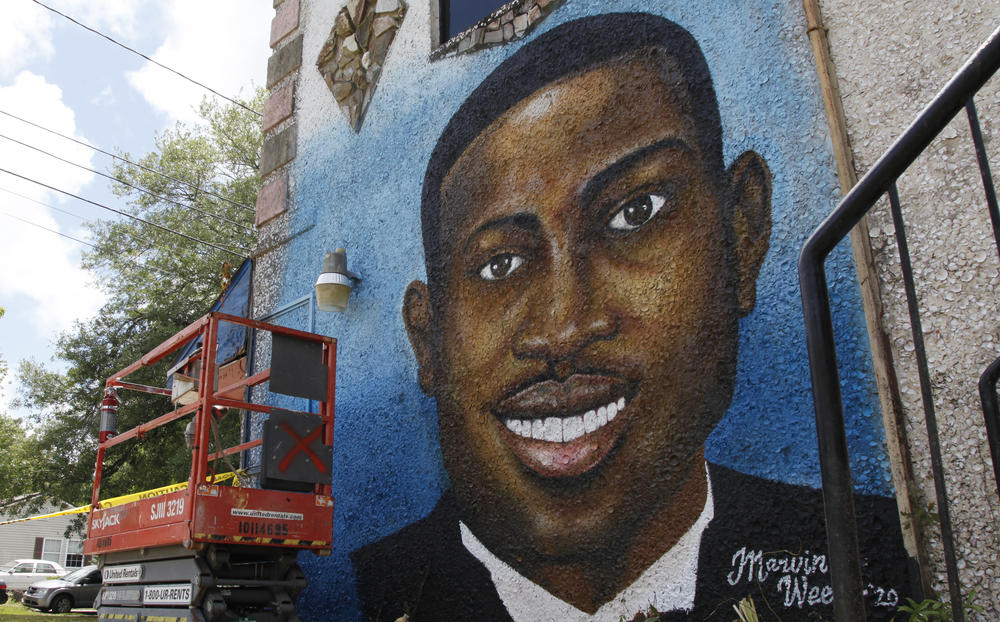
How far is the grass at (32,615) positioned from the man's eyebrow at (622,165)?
10748 millimetres

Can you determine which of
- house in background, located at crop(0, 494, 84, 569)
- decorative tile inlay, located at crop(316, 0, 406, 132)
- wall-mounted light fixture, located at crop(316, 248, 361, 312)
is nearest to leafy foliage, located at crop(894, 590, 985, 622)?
wall-mounted light fixture, located at crop(316, 248, 361, 312)

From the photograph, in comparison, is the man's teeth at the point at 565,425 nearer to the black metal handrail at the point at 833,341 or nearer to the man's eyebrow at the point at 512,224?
the man's eyebrow at the point at 512,224

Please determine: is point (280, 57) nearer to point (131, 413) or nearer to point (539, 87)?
point (539, 87)

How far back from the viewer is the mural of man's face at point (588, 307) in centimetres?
441

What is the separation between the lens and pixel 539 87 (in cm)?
556

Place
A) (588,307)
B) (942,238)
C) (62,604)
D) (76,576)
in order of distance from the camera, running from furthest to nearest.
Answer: (76,576) < (62,604) < (588,307) < (942,238)

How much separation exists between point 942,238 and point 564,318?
7.13 feet

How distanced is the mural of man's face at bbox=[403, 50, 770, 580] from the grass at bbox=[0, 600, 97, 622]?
31.0 ft

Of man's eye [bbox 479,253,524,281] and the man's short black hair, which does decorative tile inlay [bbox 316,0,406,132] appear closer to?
the man's short black hair

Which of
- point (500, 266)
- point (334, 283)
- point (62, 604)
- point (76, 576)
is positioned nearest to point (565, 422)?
point (500, 266)

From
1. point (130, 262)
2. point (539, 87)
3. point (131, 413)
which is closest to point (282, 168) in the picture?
point (539, 87)

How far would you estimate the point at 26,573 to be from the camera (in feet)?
76.5

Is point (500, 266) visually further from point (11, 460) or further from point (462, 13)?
point (11, 460)

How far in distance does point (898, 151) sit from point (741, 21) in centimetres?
Result: 313
